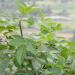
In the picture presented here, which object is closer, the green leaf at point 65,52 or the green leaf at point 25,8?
the green leaf at point 25,8

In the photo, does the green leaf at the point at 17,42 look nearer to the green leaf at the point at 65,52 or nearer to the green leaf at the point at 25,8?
the green leaf at the point at 25,8

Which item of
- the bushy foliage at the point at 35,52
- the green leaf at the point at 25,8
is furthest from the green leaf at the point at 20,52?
the green leaf at the point at 25,8

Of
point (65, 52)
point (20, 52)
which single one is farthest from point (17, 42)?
point (65, 52)

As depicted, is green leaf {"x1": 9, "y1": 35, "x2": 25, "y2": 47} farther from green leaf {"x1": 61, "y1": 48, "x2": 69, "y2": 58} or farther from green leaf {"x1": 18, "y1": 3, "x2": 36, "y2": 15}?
green leaf {"x1": 61, "y1": 48, "x2": 69, "y2": 58}

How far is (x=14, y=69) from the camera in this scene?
3.24ft

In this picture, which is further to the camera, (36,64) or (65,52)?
(65,52)

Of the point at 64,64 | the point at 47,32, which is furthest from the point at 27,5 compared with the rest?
the point at 64,64

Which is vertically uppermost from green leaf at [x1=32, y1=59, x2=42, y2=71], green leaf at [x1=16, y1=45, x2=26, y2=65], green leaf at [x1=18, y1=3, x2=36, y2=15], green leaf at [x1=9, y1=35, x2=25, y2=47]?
green leaf at [x1=18, y1=3, x2=36, y2=15]

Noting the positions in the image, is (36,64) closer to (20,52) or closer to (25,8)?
(20,52)

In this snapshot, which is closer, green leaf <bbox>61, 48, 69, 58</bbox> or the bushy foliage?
the bushy foliage

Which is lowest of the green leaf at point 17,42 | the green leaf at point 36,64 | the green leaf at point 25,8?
the green leaf at point 36,64

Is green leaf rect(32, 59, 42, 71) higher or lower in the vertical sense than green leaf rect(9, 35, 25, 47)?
lower

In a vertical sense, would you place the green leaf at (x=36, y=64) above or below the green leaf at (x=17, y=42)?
below

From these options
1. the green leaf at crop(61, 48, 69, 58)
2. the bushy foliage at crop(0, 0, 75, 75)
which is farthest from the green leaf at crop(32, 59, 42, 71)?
the green leaf at crop(61, 48, 69, 58)
